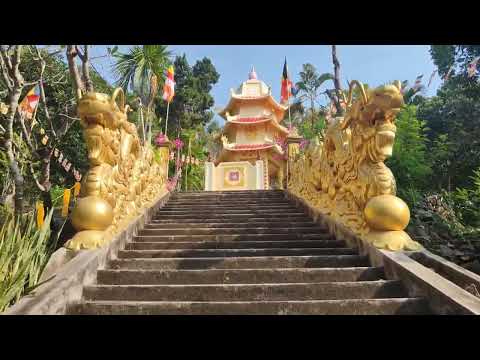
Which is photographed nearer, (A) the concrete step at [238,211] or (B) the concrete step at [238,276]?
(B) the concrete step at [238,276]

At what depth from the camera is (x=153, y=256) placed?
368 centimetres

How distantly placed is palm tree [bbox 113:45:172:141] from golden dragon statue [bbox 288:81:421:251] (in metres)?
9.14

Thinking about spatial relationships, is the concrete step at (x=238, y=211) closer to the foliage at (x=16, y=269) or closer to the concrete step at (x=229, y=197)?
the concrete step at (x=229, y=197)

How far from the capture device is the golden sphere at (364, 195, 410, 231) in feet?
10.1

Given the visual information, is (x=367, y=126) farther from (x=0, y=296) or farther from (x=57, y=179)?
(x=57, y=179)

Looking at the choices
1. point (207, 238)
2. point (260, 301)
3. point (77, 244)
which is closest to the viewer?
point (260, 301)

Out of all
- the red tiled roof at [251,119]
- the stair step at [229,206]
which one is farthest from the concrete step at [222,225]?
the red tiled roof at [251,119]

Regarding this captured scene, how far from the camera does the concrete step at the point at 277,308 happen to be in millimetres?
2430

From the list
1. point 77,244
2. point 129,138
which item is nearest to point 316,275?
point 77,244

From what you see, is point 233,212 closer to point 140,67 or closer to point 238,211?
point 238,211

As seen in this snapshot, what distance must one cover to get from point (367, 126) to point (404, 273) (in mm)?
1570

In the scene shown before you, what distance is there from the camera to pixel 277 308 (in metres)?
2.45

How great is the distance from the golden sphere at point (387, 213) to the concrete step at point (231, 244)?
0.82 metres

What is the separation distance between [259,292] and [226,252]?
38.3 inches
